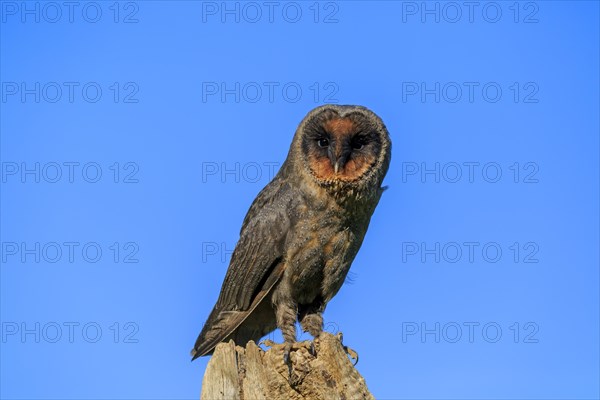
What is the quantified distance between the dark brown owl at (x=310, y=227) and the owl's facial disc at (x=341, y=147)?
0.03 ft

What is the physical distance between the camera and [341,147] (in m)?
9.24

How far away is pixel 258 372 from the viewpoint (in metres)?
7.34

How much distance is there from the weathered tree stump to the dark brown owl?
1.45m

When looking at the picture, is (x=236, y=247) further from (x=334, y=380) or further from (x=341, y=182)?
(x=334, y=380)

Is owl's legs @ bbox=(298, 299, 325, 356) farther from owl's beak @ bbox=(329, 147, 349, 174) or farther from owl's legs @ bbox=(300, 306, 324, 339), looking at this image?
owl's beak @ bbox=(329, 147, 349, 174)

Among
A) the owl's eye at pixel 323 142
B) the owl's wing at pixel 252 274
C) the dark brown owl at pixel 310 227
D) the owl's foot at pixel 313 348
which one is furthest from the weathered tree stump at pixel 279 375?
the owl's eye at pixel 323 142

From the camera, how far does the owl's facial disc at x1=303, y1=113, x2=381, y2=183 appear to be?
9.19 meters

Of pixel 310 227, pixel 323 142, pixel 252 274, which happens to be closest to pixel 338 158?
pixel 323 142

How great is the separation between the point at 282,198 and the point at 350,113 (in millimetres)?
1135

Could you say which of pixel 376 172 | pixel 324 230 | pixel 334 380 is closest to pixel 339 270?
pixel 324 230

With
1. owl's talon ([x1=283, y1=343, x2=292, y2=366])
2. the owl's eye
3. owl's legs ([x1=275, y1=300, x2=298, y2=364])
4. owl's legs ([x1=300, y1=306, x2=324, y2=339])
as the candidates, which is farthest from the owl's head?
owl's talon ([x1=283, y1=343, x2=292, y2=366])

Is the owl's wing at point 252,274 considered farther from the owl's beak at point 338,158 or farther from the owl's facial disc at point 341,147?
the owl's beak at point 338,158

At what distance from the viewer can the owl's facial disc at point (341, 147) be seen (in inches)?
362

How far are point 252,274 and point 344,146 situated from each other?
5.32 ft
